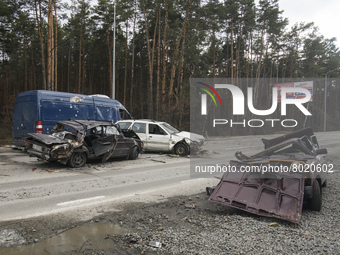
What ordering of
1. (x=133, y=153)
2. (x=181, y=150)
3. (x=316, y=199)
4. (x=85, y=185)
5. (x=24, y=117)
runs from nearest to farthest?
(x=316, y=199) → (x=85, y=185) → (x=133, y=153) → (x=24, y=117) → (x=181, y=150)

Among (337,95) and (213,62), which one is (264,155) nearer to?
(213,62)

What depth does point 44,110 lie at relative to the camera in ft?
41.7

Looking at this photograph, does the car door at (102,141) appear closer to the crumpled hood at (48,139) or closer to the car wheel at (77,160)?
the car wheel at (77,160)

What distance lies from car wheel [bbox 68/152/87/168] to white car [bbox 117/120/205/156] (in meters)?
4.56

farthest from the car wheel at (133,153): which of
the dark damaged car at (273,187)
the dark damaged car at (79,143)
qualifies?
the dark damaged car at (273,187)

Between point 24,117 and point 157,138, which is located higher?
point 24,117

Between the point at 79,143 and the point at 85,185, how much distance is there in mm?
2377

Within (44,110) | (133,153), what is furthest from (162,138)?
(44,110)

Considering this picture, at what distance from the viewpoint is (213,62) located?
117ft

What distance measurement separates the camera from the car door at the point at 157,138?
536 inches

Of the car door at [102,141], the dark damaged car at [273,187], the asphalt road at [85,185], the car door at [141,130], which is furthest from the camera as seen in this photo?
the car door at [141,130]

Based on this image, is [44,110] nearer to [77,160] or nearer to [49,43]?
[77,160]

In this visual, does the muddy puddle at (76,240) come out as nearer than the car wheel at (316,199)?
Yes

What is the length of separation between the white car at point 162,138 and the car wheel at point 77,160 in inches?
180
